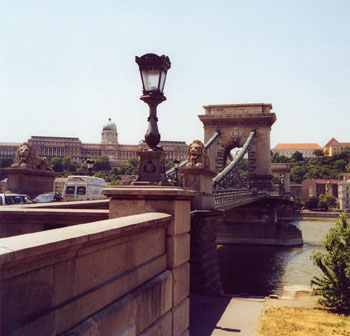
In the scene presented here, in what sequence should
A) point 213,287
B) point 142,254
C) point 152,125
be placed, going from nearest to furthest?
point 142,254 → point 152,125 → point 213,287

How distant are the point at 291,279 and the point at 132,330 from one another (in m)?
20.9

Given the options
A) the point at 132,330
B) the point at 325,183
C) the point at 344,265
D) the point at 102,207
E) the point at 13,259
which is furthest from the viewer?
the point at 325,183

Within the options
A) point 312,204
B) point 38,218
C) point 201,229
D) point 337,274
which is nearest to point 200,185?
point 201,229

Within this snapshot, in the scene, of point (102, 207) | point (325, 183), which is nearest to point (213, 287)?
point (102, 207)

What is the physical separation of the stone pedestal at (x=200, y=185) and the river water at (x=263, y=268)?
6.43 meters

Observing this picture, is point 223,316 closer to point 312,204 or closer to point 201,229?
point 201,229

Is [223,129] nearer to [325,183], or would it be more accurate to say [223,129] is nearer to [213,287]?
[213,287]

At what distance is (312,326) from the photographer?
1046 cm

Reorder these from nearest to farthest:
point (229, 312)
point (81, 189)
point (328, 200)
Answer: point (229, 312) < point (81, 189) < point (328, 200)

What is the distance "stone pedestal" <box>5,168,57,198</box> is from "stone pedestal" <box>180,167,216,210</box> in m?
5.26

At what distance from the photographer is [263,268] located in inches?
1058

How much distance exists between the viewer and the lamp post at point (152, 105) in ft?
20.0

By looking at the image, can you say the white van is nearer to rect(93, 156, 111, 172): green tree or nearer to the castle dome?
rect(93, 156, 111, 172): green tree

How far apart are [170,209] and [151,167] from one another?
3.75ft
